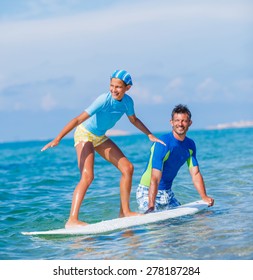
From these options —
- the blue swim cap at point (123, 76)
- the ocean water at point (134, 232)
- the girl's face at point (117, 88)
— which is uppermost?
the blue swim cap at point (123, 76)

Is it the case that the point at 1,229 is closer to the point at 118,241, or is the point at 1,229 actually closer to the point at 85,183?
the point at 85,183

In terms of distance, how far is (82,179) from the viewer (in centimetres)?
824

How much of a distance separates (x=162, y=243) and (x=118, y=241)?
0.62 meters

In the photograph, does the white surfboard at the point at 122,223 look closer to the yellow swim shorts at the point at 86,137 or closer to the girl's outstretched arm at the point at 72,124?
the yellow swim shorts at the point at 86,137

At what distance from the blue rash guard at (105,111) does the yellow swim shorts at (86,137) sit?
0.05 metres

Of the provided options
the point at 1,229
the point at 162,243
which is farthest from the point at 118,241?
the point at 1,229

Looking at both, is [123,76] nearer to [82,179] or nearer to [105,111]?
[105,111]

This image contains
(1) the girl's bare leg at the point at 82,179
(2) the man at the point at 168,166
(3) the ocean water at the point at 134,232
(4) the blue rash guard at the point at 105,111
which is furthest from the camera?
(2) the man at the point at 168,166

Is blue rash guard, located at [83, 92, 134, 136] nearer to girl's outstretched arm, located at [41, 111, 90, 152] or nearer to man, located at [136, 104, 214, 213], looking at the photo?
girl's outstretched arm, located at [41, 111, 90, 152]

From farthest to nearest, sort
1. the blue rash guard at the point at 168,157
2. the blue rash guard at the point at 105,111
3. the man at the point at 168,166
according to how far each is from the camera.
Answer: the blue rash guard at the point at 168,157 < the man at the point at 168,166 < the blue rash guard at the point at 105,111

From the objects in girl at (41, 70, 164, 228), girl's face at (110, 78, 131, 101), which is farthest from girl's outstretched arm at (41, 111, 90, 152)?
girl's face at (110, 78, 131, 101)

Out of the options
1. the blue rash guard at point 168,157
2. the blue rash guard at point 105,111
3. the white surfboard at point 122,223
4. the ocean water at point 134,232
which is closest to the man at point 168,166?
the blue rash guard at point 168,157

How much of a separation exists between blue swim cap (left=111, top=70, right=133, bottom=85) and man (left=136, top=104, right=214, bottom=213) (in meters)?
0.95

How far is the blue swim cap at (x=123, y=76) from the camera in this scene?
807 cm
